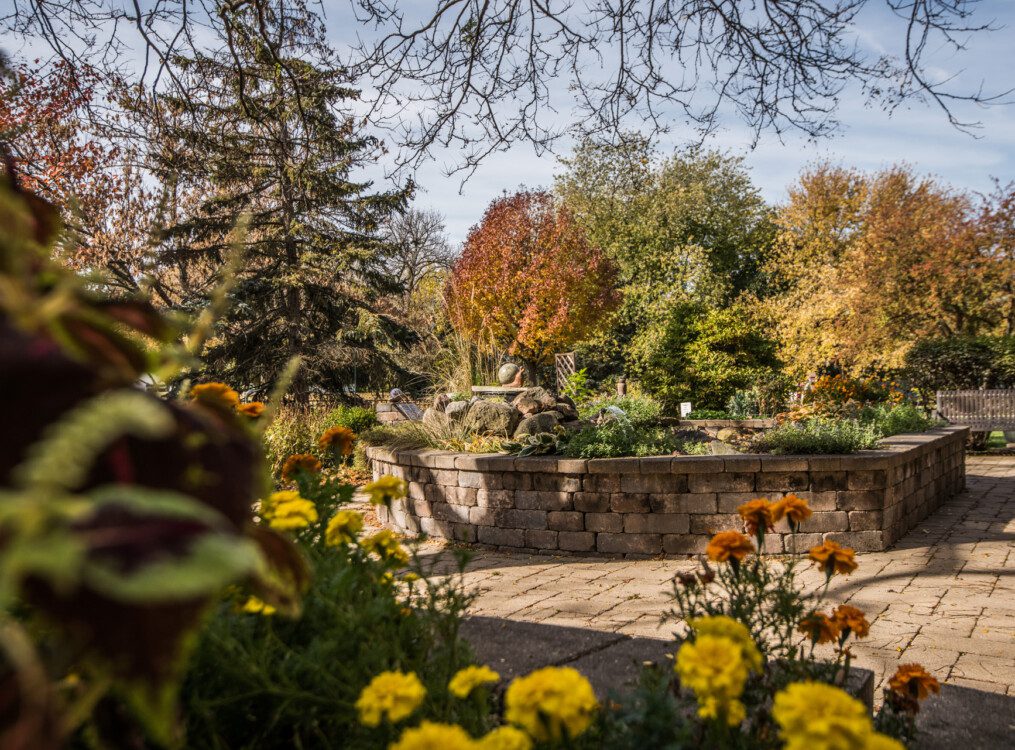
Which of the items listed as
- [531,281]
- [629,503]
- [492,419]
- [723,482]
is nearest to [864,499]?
[723,482]

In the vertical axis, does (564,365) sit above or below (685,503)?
above

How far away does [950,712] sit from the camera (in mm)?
2303

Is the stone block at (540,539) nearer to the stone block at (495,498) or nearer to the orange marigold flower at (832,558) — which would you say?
the stone block at (495,498)

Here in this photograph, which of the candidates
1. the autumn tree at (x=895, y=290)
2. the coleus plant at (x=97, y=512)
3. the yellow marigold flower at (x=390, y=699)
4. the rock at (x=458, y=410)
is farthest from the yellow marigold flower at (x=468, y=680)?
the autumn tree at (x=895, y=290)

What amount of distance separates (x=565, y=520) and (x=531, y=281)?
497 inches

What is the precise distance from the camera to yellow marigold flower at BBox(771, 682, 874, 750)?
2.01 ft

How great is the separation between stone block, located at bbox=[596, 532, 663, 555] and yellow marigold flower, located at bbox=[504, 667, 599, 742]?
15.5 ft

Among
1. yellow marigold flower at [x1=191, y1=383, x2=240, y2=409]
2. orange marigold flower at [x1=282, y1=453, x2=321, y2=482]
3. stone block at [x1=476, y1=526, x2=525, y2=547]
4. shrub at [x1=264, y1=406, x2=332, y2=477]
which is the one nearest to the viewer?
yellow marigold flower at [x1=191, y1=383, x2=240, y2=409]

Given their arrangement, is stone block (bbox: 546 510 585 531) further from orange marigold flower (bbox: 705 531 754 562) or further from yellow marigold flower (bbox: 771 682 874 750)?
yellow marigold flower (bbox: 771 682 874 750)

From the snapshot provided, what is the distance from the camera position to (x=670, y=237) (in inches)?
887

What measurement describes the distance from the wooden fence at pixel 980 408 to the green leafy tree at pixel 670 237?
6970mm

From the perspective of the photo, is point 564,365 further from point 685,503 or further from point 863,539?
point 863,539

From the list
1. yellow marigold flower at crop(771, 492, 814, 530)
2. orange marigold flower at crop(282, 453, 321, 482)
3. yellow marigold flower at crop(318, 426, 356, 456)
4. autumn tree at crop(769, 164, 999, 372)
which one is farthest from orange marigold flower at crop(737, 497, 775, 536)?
autumn tree at crop(769, 164, 999, 372)

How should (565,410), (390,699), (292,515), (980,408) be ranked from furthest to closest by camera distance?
1. (980,408)
2. (565,410)
3. (292,515)
4. (390,699)
